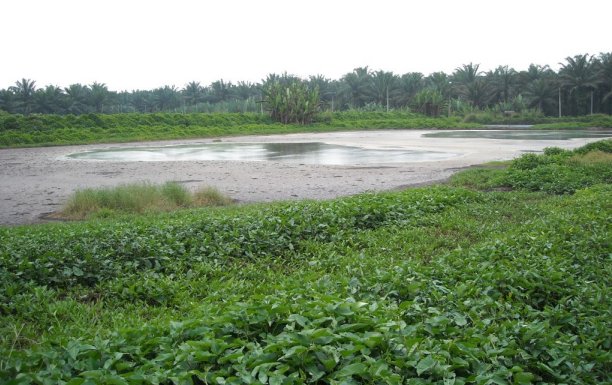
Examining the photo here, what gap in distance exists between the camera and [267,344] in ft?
12.0

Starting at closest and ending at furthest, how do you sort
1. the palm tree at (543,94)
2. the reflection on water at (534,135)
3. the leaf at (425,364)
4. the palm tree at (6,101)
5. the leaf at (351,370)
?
1. the leaf at (351,370)
2. the leaf at (425,364)
3. the reflection on water at (534,135)
4. the palm tree at (6,101)
5. the palm tree at (543,94)

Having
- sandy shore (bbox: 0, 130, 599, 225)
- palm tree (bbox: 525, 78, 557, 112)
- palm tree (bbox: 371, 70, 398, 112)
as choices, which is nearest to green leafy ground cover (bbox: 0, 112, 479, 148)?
palm tree (bbox: 525, 78, 557, 112)

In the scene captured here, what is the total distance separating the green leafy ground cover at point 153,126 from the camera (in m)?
40.8

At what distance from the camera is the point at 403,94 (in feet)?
292

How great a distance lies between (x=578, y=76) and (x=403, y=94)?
2632cm

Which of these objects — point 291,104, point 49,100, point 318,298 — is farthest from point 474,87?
point 318,298

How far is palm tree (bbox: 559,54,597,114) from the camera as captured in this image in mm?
70062

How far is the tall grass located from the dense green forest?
48061 mm

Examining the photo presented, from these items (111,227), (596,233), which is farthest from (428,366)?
(111,227)

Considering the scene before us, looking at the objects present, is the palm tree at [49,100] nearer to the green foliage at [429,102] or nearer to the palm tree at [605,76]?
the green foliage at [429,102]

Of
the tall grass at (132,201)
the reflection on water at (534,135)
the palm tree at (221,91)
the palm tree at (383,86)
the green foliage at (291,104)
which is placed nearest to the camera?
the tall grass at (132,201)

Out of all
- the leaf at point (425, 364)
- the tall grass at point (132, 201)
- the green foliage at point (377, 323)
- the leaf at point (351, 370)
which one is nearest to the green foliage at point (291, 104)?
the tall grass at point (132, 201)

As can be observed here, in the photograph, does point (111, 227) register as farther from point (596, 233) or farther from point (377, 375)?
point (596, 233)

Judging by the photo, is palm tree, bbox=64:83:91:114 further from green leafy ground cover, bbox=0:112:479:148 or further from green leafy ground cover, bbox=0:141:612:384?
green leafy ground cover, bbox=0:141:612:384
